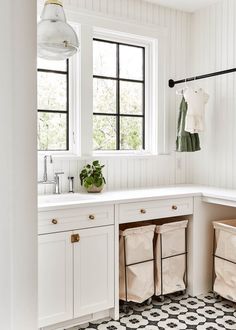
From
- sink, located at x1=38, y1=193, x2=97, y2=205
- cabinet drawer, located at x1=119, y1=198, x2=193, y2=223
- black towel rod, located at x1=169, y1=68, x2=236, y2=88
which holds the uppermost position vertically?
black towel rod, located at x1=169, y1=68, x2=236, y2=88

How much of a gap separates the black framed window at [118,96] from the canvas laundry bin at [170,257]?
95cm

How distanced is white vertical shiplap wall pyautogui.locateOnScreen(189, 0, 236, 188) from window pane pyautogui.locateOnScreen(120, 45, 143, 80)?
0.60 metres

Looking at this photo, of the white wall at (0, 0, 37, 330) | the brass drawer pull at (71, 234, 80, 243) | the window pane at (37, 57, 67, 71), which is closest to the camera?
Answer: the white wall at (0, 0, 37, 330)

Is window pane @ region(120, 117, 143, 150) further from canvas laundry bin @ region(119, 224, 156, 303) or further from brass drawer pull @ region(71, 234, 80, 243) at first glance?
brass drawer pull @ region(71, 234, 80, 243)

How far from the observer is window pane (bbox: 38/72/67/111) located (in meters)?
2.96

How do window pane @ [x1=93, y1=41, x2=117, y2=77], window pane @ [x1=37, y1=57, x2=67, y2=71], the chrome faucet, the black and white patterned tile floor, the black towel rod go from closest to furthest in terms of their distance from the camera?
the black and white patterned tile floor → the chrome faucet → window pane @ [x1=37, y1=57, x2=67, y2=71] → the black towel rod → window pane @ [x1=93, y1=41, x2=117, y2=77]

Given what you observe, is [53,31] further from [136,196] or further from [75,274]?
[75,274]

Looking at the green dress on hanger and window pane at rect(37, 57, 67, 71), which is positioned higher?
window pane at rect(37, 57, 67, 71)

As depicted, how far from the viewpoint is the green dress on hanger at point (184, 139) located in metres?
3.29

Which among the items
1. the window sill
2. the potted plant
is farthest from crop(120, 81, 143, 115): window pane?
the potted plant

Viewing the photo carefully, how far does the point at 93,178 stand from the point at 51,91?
A: 83 cm

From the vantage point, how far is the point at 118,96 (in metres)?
3.38

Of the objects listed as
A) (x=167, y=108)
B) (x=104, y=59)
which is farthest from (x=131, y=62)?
(x=167, y=108)

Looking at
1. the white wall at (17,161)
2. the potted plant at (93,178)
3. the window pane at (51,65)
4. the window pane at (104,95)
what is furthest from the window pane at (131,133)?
the white wall at (17,161)
